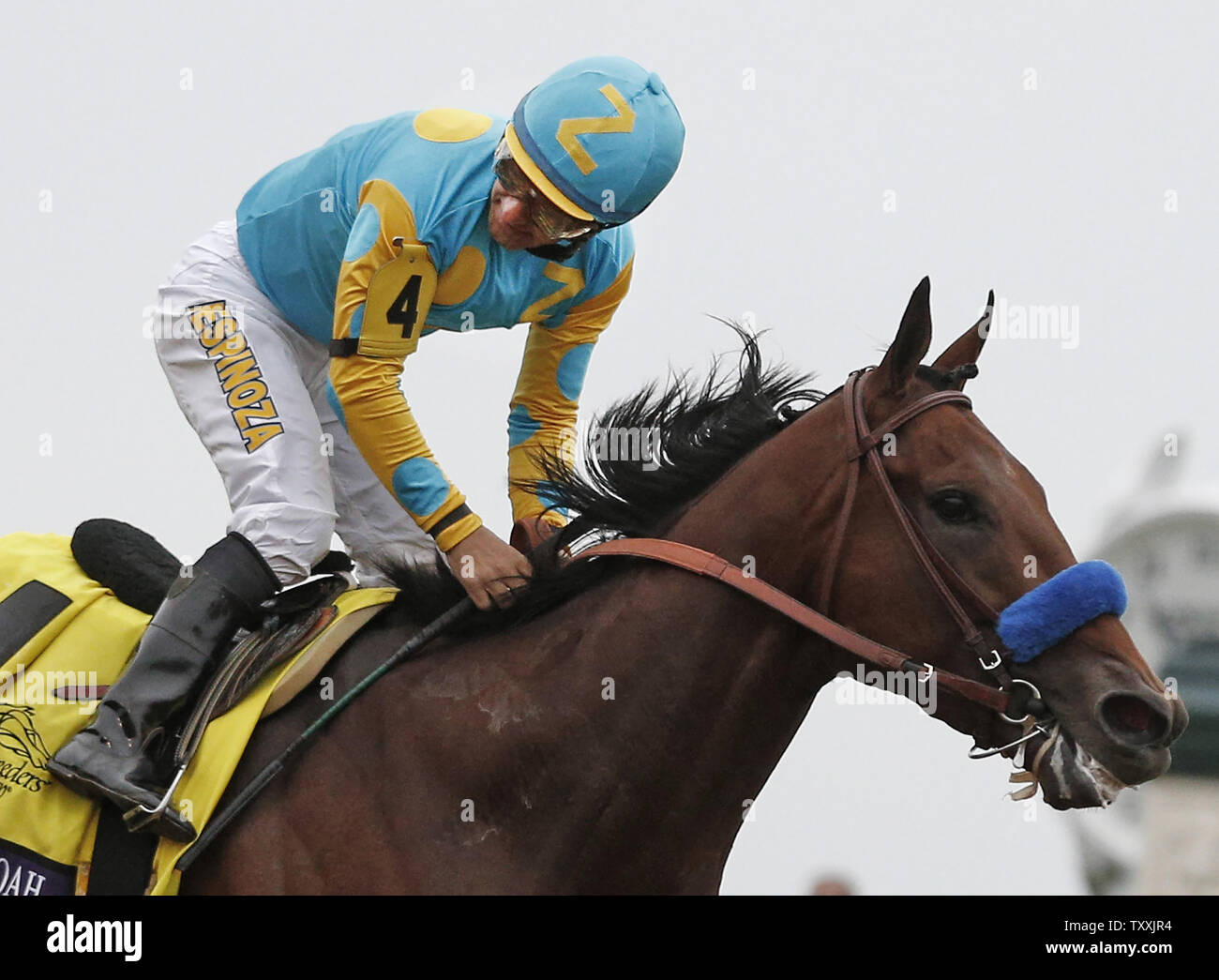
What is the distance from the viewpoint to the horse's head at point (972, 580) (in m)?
2.49

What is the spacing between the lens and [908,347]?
2.78 meters

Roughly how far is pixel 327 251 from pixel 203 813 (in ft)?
4.11

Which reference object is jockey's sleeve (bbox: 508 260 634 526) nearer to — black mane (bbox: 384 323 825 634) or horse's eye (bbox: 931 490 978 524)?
black mane (bbox: 384 323 825 634)

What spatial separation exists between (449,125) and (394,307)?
19.4 inches

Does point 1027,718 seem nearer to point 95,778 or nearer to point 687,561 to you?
point 687,561

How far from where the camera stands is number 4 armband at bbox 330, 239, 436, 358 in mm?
3008

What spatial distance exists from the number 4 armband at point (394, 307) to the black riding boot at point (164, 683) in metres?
0.47

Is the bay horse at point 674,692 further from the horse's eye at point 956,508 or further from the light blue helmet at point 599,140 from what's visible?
the light blue helmet at point 599,140

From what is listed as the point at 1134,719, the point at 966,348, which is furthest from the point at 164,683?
the point at 1134,719

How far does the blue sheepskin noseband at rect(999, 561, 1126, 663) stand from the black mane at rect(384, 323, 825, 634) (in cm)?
67

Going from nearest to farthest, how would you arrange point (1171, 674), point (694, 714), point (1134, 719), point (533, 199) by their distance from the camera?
point (1134, 719) → point (694, 714) → point (533, 199) → point (1171, 674)

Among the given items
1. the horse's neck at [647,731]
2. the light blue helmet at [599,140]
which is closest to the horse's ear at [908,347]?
the horse's neck at [647,731]

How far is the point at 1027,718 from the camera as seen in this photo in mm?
2596

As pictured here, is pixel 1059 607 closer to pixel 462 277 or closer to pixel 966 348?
pixel 966 348
